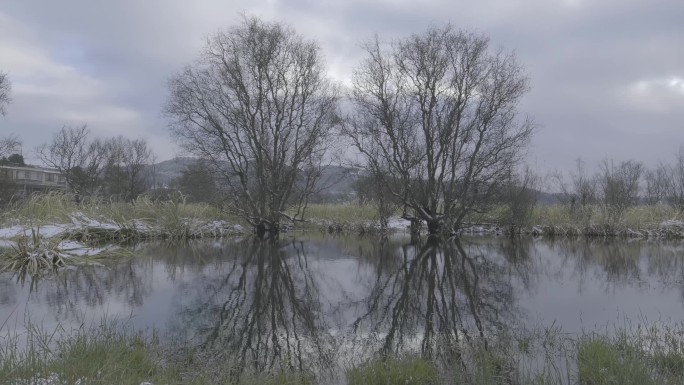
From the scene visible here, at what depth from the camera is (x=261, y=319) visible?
309 inches

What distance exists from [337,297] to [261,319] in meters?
2.38

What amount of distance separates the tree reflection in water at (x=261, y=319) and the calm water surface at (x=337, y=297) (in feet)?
0.09

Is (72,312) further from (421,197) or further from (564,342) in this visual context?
(421,197)

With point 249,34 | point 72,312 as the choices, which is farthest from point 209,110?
point 72,312

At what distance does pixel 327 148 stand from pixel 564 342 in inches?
980

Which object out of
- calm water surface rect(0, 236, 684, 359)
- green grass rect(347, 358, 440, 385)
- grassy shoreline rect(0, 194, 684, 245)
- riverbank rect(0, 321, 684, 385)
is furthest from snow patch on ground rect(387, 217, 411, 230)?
green grass rect(347, 358, 440, 385)

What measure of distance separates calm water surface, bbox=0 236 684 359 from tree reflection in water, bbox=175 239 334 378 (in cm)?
3

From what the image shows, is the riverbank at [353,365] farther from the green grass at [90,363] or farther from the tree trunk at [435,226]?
the tree trunk at [435,226]

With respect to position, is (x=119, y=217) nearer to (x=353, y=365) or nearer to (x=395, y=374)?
(x=353, y=365)

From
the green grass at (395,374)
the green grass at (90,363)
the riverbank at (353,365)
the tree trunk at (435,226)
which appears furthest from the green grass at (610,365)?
the tree trunk at (435,226)

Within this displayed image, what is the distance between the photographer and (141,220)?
23719 mm

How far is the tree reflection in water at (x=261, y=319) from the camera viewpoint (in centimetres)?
580

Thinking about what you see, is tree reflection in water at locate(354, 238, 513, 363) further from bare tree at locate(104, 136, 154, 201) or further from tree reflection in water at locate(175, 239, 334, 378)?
bare tree at locate(104, 136, 154, 201)

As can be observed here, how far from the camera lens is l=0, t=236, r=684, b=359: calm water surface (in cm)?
723
